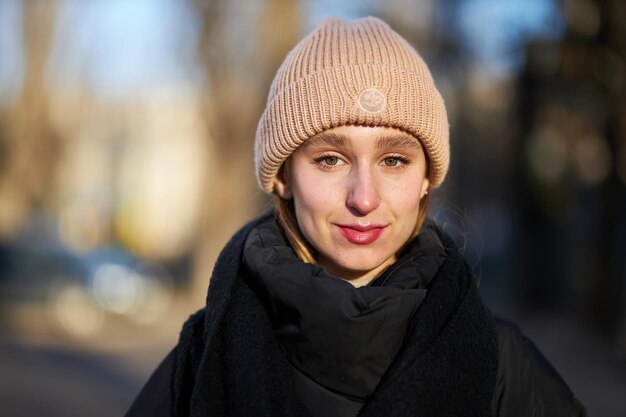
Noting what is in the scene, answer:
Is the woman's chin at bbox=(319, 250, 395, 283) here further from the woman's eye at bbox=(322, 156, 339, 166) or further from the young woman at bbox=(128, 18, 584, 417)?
the woman's eye at bbox=(322, 156, 339, 166)

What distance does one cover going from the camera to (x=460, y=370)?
1.91 m

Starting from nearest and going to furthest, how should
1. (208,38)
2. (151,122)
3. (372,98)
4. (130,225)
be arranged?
1. (372,98)
2. (208,38)
3. (130,225)
4. (151,122)

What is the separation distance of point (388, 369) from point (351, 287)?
24cm

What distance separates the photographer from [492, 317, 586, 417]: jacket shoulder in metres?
2.02

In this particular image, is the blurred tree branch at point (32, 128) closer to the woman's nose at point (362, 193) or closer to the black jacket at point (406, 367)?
the black jacket at point (406, 367)

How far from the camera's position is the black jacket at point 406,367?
186cm

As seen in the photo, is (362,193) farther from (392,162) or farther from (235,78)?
(235,78)

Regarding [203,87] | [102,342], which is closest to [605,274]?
[203,87]

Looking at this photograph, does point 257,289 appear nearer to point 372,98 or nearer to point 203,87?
point 372,98

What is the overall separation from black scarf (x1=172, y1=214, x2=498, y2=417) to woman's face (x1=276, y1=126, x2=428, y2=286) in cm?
21

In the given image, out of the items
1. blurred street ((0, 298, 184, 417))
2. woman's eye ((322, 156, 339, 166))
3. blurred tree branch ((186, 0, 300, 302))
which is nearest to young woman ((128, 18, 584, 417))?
woman's eye ((322, 156, 339, 166))

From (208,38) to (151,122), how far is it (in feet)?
101

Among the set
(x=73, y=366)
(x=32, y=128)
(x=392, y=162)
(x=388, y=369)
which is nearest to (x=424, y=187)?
(x=392, y=162)

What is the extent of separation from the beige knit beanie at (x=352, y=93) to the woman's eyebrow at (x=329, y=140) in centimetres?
2
